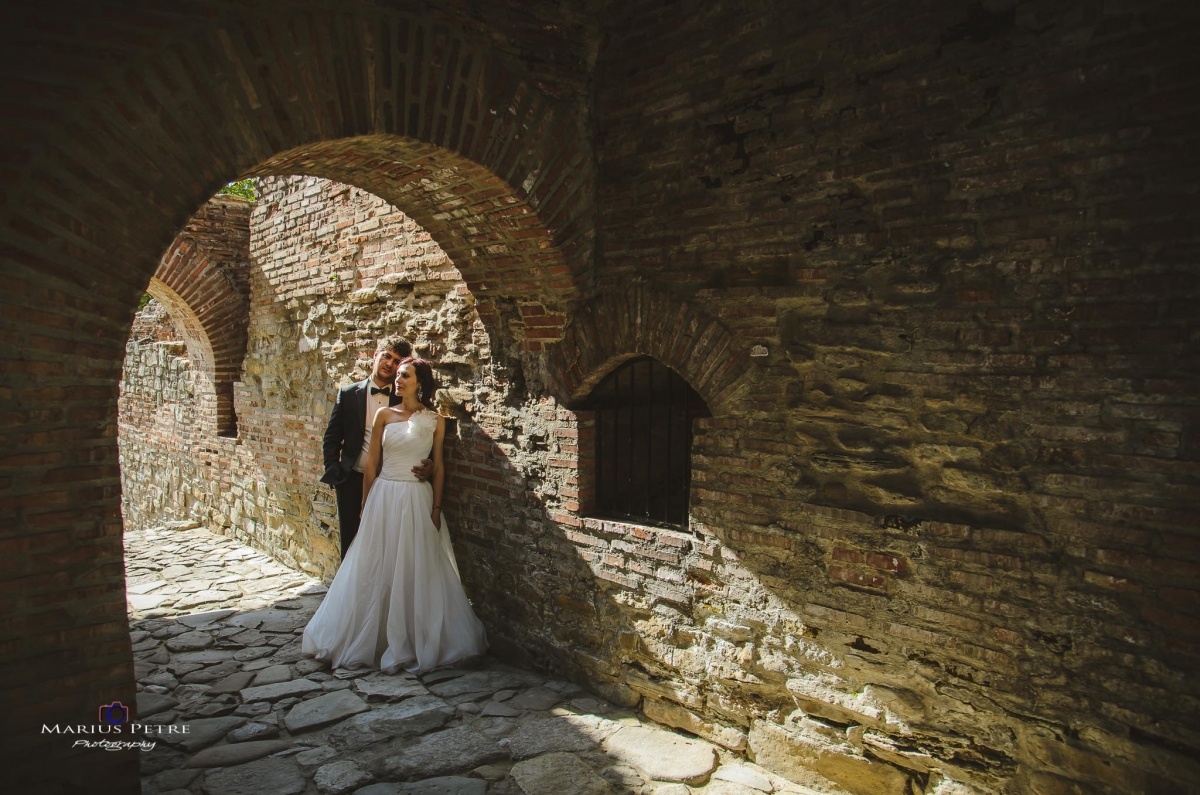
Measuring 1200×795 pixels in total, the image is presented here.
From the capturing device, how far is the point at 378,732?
374cm

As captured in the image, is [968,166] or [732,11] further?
[732,11]

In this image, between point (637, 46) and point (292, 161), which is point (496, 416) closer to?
point (292, 161)

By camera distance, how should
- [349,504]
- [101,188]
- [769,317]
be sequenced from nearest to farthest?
[101,188]
[769,317]
[349,504]

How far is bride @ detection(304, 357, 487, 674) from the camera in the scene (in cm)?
462

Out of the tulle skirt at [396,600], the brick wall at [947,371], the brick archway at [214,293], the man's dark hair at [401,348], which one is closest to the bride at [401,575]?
the tulle skirt at [396,600]

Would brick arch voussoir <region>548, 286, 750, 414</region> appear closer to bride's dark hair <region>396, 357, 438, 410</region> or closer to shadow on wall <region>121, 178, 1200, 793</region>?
shadow on wall <region>121, 178, 1200, 793</region>

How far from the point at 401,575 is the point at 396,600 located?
0.16m

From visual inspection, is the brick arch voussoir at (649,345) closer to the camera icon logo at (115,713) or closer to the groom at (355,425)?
the groom at (355,425)

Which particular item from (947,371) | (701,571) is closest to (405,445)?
(701,571)

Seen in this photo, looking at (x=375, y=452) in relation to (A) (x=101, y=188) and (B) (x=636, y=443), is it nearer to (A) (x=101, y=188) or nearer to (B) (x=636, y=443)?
(B) (x=636, y=443)

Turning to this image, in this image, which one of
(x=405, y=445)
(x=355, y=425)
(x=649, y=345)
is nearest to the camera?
(x=649, y=345)

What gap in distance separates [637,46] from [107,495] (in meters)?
3.30

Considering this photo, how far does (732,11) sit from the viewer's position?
350cm

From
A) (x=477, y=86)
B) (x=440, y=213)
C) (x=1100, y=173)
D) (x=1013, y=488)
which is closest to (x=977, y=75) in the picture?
(x=1100, y=173)
